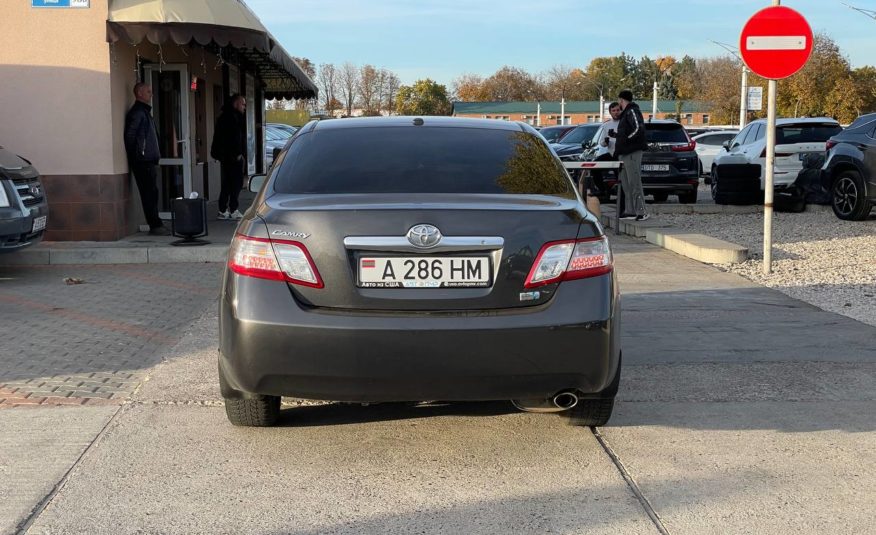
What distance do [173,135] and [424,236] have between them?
39.2 ft

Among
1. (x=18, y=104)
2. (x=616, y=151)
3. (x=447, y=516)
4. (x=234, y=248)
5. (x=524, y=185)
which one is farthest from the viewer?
(x=616, y=151)

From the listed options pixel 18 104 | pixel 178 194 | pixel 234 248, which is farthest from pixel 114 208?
pixel 234 248

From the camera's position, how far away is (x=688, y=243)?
11.5 m

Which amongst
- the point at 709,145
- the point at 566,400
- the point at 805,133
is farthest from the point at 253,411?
the point at 709,145

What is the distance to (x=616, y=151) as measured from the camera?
1437 cm

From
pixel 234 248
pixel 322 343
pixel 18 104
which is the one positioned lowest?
pixel 322 343

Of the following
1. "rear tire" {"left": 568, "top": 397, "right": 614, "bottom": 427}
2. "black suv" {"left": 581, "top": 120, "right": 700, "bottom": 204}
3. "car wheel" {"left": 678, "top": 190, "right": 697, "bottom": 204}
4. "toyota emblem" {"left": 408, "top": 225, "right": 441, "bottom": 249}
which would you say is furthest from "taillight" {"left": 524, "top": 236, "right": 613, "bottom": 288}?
"car wheel" {"left": 678, "top": 190, "right": 697, "bottom": 204}

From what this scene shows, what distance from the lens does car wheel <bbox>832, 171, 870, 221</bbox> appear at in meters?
15.0

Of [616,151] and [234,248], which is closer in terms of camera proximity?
[234,248]

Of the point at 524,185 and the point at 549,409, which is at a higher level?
the point at 524,185

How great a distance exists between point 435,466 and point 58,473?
1.62 m

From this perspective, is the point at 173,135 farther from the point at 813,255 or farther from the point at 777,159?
the point at 777,159

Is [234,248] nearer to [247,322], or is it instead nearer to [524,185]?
[247,322]

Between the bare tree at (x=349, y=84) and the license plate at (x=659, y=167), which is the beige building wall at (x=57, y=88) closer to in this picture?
the license plate at (x=659, y=167)
